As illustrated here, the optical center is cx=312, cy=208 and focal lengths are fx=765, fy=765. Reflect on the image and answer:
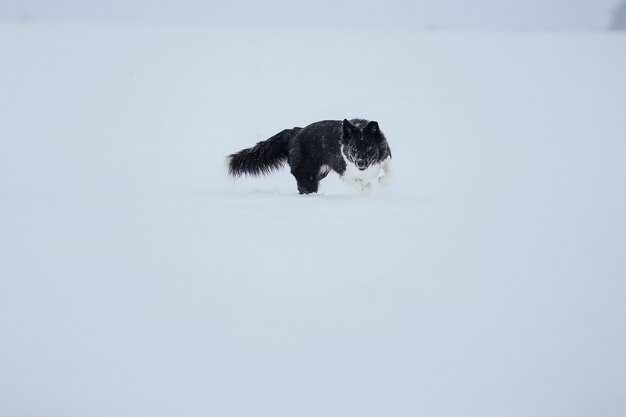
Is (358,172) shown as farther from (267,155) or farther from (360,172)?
(267,155)

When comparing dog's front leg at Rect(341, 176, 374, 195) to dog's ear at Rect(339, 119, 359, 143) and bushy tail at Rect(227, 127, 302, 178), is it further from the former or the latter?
bushy tail at Rect(227, 127, 302, 178)

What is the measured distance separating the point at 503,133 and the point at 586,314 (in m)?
12.1

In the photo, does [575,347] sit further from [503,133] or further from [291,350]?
[503,133]

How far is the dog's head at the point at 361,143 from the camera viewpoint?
9.32 meters

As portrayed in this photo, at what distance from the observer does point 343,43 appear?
3250 centimetres

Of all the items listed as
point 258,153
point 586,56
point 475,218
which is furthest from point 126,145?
point 586,56

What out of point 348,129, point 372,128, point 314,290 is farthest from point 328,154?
point 314,290

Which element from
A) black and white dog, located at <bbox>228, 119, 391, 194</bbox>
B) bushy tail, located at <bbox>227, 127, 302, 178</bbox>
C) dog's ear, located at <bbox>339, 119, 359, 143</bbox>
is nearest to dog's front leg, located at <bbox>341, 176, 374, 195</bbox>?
black and white dog, located at <bbox>228, 119, 391, 194</bbox>

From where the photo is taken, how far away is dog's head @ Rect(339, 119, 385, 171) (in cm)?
932

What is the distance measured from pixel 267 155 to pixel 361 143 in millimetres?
1567

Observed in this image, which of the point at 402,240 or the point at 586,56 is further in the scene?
the point at 586,56

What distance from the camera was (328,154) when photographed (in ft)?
31.8

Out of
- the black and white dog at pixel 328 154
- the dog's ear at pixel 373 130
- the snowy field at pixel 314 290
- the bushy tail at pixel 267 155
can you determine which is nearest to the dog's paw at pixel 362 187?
the black and white dog at pixel 328 154

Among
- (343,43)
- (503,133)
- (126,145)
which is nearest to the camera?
(126,145)
